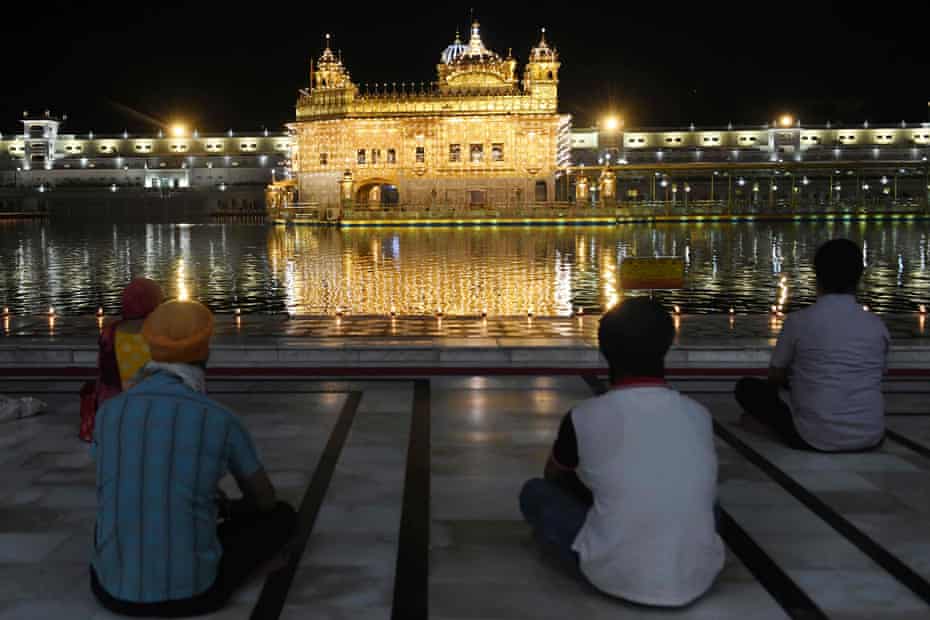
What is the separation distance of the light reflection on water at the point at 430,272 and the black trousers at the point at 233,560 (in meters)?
15.3

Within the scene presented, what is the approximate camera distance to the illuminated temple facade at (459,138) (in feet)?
286

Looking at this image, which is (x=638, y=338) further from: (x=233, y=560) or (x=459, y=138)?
(x=459, y=138)

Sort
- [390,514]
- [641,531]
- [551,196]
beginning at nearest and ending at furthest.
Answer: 1. [641,531]
2. [390,514]
3. [551,196]

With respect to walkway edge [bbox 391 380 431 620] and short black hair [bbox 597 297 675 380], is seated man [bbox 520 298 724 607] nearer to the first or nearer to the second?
short black hair [bbox 597 297 675 380]

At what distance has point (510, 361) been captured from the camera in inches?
485

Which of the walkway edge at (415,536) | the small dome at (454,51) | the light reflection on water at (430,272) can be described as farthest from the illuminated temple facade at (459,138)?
the walkway edge at (415,536)

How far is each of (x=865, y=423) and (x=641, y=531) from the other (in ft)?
12.1

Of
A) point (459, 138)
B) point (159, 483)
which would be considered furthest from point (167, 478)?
point (459, 138)

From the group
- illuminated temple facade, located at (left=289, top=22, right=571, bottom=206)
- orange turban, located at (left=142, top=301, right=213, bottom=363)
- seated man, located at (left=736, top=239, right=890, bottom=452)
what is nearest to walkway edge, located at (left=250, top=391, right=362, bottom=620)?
orange turban, located at (left=142, top=301, right=213, bottom=363)

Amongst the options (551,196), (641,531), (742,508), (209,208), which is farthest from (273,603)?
(209,208)

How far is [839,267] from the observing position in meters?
7.66

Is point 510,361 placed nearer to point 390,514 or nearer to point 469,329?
point 469,329

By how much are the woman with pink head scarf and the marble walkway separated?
2.39ft

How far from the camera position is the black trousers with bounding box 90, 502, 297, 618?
16.4ft
